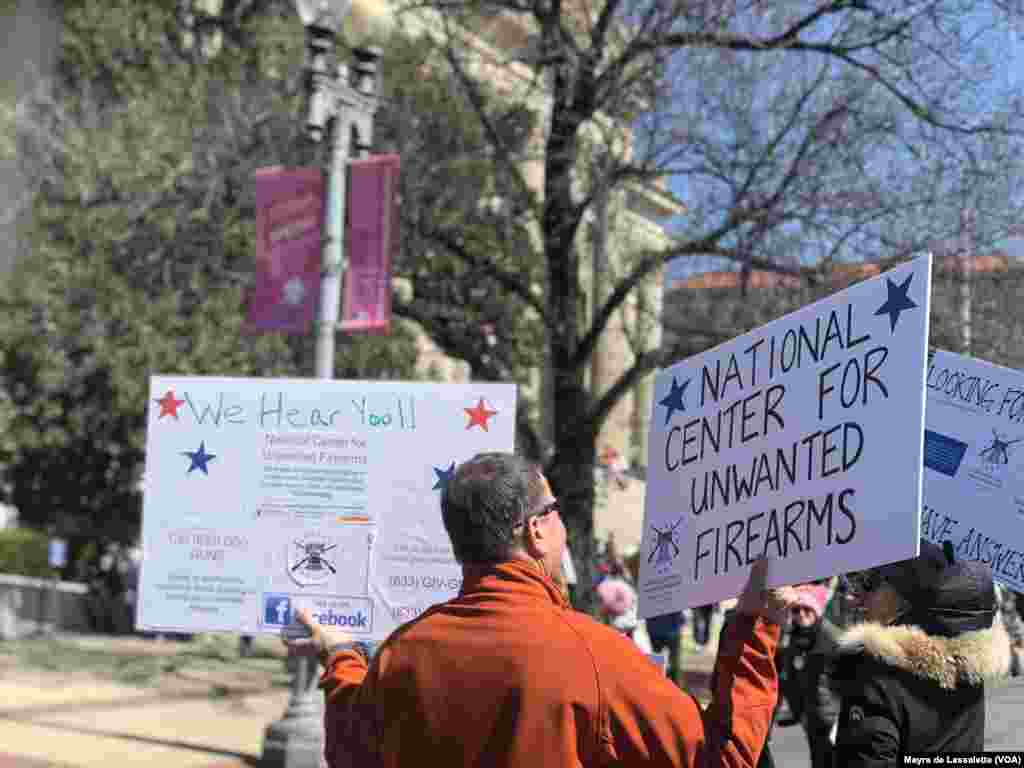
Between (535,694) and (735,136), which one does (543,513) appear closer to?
(535,694)

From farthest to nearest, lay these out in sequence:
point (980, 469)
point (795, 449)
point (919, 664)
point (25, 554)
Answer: point (25, 554)
point (980, 469)
point (919, 664)
point (795, 449)

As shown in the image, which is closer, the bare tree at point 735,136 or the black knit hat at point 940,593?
the black knit hat at point 940,593

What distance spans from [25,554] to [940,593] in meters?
23.2

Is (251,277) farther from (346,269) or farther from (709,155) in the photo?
(709,155)

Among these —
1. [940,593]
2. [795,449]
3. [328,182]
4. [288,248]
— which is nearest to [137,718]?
[288,248]

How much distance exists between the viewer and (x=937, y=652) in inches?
124

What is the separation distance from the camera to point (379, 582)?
388 centimetres

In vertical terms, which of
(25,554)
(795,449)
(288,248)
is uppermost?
(288,248)

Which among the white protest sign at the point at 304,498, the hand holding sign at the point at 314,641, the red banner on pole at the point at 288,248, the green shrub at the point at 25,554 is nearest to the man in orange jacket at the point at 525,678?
the hand holding sign at the point at 314,641

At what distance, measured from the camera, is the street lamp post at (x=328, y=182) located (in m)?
9.70

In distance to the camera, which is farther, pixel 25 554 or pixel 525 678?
pixel 25 554

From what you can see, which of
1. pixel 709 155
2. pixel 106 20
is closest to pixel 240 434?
pixel 709 155

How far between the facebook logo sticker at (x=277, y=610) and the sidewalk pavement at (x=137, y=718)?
6.44 m

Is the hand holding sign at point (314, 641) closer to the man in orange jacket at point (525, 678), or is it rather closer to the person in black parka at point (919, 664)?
the man in orange jacket at point (525, 678)
